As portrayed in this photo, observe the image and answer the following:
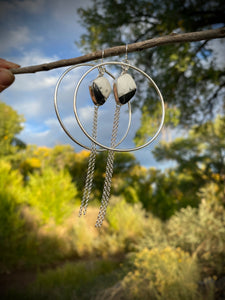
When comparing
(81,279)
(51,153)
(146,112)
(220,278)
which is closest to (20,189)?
(51,153)

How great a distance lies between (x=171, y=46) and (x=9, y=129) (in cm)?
224

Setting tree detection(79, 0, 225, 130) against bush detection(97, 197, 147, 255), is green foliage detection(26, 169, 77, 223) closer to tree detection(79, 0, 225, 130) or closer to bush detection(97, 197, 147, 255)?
bush detection(97, 197, 147, 255)

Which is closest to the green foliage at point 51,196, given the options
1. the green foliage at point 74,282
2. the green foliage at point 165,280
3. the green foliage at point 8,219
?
the green foliage at point 8,219

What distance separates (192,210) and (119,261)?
868mm

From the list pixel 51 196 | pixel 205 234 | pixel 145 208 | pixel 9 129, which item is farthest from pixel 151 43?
pixel 9 129

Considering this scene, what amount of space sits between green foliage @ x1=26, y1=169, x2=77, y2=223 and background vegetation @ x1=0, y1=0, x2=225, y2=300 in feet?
0.03

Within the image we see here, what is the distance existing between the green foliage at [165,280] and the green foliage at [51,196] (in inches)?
49.6

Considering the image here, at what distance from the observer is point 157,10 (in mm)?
1903

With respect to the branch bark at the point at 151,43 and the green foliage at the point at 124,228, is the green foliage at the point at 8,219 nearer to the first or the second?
the green foliage at the point at 124,228

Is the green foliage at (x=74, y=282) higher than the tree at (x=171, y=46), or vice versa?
the tree at (x=171, y=46)

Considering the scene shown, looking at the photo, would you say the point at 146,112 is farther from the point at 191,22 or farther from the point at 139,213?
the point at 139,213

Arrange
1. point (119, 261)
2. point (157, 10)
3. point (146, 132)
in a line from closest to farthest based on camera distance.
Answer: point (146, 132)
point (157, 10)
point (119, 261)

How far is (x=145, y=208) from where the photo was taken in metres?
3.04

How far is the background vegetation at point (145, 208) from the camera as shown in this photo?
→ 1.59 m
